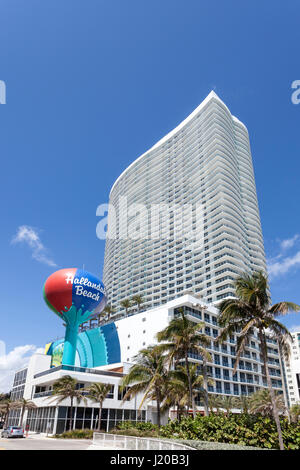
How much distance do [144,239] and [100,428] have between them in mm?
91274

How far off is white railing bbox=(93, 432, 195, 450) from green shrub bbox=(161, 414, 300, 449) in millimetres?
5491

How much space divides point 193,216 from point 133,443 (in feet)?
312

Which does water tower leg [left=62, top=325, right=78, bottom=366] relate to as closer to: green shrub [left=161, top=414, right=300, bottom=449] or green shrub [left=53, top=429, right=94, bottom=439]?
green shrub [left=53, top=429, right=94, bottom=439]

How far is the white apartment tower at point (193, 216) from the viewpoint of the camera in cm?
9619

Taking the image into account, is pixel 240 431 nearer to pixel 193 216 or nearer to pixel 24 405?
pixel 24 405

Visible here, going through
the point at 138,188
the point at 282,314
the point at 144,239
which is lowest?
the point at 282,314

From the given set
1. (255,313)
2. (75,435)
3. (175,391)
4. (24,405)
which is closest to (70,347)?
(24,405)

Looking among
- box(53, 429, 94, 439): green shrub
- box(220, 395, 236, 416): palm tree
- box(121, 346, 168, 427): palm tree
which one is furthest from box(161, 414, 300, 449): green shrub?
box(220, 395, 236, 416): palm tree

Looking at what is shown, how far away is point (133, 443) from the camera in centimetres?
1891

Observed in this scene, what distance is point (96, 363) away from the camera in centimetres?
6322

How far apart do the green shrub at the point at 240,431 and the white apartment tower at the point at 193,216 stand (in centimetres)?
6268

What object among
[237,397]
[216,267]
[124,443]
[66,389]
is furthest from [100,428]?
[216,267]
